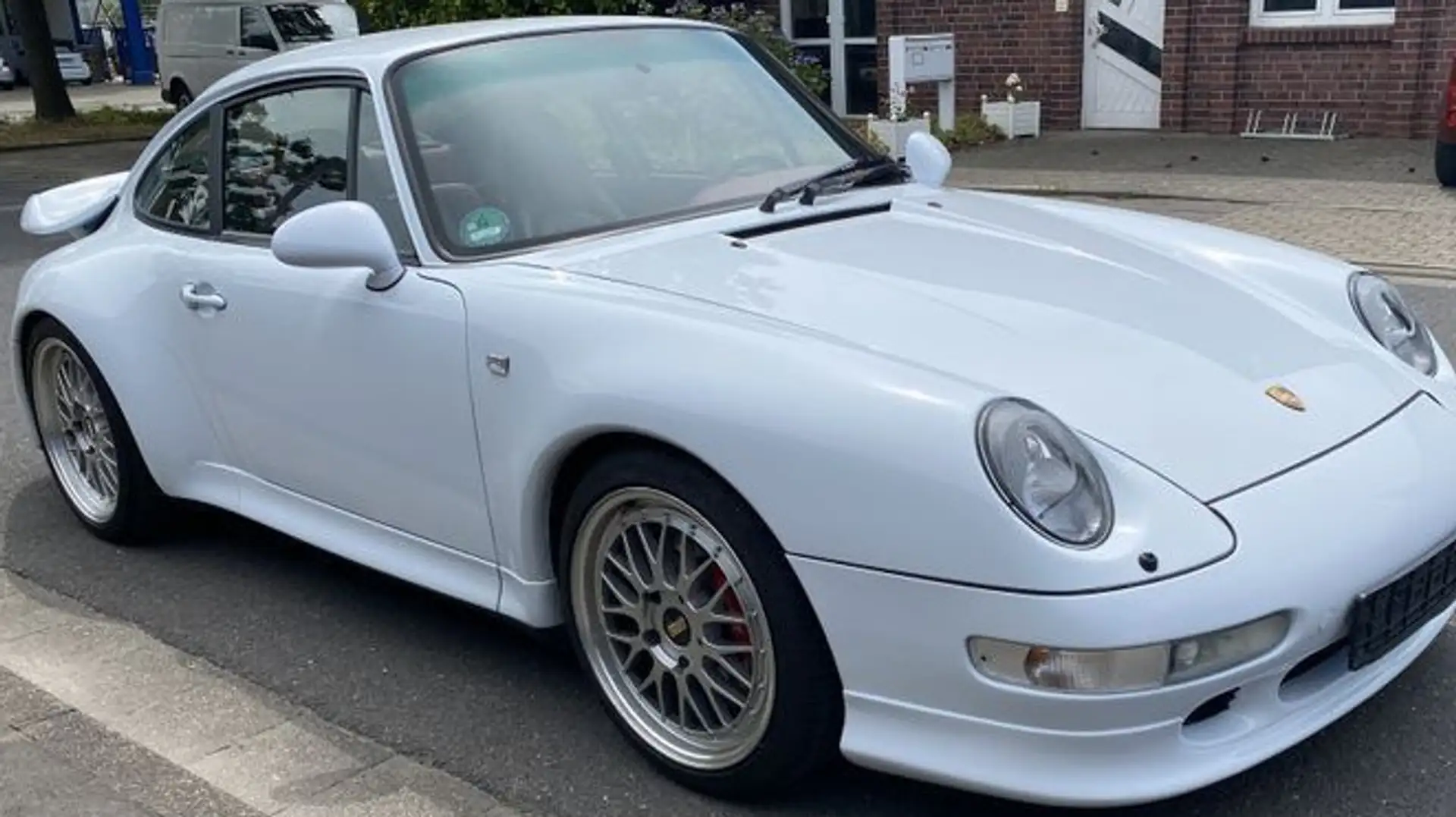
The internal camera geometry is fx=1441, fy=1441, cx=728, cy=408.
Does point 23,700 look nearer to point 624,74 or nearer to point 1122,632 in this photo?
point 624,74

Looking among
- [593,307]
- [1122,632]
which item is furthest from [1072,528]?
[593,307]

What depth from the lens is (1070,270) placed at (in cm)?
324

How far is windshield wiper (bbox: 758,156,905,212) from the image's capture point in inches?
142

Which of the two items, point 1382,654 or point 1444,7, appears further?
point 1444,7

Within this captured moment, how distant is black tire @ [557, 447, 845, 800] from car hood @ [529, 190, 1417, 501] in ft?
1.23

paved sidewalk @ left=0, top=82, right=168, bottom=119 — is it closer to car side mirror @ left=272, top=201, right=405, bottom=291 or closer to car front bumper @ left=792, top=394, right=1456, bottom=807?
car side mirror @ left=272, top=201, right=405, bottom=291

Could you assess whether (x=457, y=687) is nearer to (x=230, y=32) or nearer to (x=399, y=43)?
(x=399, y=43)

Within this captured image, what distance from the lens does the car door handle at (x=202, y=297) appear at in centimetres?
386

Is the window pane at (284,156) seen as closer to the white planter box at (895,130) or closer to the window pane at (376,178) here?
the window pane at (376,178)

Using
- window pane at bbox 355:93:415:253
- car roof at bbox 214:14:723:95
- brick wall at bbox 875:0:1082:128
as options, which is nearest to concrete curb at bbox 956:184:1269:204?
brick wall at bbox 875:0:1082:128

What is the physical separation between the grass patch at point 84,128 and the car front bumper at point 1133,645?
18.9 meters

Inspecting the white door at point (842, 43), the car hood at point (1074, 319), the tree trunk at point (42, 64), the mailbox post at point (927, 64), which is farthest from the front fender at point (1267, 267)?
the tree trunk at point (42, 64)

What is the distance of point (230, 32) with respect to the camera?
22.0 meters

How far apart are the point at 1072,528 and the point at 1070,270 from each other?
1.00m
